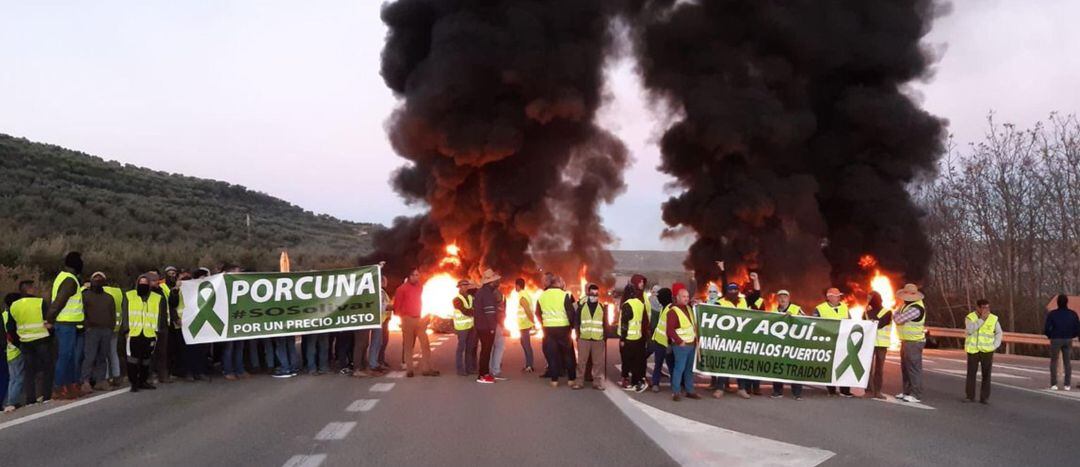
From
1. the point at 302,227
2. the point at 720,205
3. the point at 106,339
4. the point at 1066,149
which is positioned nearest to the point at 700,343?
the point at 106,339

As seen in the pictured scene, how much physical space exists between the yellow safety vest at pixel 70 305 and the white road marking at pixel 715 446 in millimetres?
7443

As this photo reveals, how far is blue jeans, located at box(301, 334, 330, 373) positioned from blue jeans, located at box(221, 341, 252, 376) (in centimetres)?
102

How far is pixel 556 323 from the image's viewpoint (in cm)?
1397

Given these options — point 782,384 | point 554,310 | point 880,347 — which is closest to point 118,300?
point 554,310

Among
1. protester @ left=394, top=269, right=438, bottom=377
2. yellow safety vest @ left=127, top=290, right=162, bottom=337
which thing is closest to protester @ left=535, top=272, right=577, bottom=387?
protester @ left=394, top=269, right=438, bottom=377

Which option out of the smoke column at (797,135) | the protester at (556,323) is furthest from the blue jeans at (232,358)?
the smoke column at (797,135)

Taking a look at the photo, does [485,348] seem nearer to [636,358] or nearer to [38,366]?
[636,358]

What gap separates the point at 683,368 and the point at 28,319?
8.45 m

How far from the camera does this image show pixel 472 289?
51.0 feet

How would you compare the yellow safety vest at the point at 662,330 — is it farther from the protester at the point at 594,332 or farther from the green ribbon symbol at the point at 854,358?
the green ribbon symbol at the point at 854,358

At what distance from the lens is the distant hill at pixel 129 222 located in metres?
27.7

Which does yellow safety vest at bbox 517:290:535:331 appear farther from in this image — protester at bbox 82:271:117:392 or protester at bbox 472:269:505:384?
protester at bbox 82:271:117:392

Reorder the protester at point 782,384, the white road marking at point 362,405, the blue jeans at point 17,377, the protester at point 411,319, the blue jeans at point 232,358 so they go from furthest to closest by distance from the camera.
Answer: the protester at point 411,319, the blue jeans at point 232,358, the protester at point 782,384, the blue jeans at point 17,377, the white road marking at point 362,405

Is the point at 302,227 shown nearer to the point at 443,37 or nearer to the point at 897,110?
the point at 443,37
